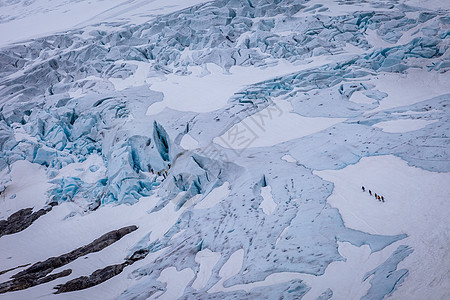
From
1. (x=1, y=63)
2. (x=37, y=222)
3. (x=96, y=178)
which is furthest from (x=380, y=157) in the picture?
(x=1, y=63)

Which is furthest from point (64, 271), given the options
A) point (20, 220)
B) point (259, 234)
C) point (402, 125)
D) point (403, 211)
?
point (402, 125)

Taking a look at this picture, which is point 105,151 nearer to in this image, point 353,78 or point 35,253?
point 35,253

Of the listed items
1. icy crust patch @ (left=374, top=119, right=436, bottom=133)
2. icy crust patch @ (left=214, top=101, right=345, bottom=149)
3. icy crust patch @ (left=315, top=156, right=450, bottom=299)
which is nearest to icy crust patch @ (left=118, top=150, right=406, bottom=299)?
icy crust patch @ (left=315, top=156, right=450, bottom=299)

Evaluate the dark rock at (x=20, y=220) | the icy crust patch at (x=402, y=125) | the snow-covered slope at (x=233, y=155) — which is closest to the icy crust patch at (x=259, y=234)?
the snow-covered slope at (x=233, y=155)

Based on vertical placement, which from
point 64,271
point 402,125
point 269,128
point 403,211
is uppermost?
point 269,128

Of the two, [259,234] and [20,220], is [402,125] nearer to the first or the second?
[259,234]

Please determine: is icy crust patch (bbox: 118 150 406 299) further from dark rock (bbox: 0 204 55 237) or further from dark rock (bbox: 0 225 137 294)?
dark rock (bbox: 0 204 55 237)

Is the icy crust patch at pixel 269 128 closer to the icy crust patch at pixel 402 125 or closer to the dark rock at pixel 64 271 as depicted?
the icy crust patch at pixel 402 125

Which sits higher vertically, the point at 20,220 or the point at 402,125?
the point at 402,125
